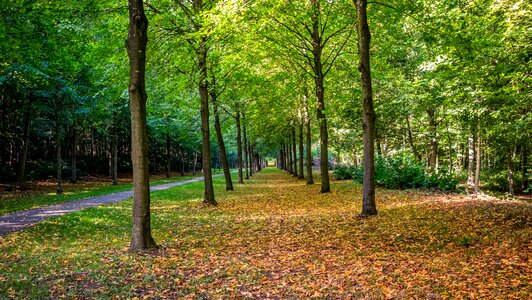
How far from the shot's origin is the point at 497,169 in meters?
29.9

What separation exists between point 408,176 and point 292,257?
1417cm

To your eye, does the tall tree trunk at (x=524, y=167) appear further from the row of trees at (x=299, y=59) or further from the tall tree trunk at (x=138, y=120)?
the tall tree trunk at (x=138, y=120)

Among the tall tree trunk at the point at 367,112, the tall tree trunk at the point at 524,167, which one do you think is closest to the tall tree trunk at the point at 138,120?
the tall tree trunk at the point at 367,112

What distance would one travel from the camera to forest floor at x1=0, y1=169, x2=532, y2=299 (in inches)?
213

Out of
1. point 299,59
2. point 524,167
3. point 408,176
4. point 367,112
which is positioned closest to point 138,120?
point 367,112

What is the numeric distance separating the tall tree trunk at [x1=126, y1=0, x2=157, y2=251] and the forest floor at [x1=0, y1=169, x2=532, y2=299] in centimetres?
66

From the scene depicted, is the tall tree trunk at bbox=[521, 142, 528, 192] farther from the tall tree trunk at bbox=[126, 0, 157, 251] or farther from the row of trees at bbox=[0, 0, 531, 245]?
the tall tree trunk at bbox=[126, 0, 157, 251]

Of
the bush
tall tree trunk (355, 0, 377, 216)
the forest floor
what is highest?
tall tree trunk (355, 0, 377, 216)

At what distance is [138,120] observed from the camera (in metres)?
7.56

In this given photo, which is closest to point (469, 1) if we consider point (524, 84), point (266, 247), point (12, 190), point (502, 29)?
point (502, 29)

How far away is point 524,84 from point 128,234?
39.5 feet

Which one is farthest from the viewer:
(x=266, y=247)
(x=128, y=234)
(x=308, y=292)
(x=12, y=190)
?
(x=12, y=190)

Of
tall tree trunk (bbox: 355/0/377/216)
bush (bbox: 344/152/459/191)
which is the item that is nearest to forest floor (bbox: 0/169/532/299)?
tall tree trunk (bbox: 355/0/377/216)

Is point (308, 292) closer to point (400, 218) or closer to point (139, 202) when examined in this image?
point (139, 202)
